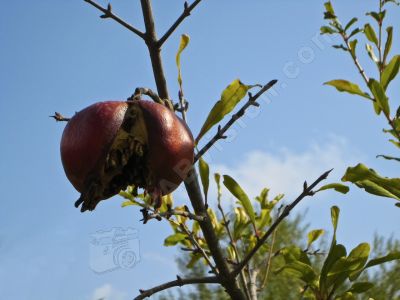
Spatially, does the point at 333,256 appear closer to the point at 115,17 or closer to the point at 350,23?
the point at 115,17

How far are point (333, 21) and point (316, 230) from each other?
95cm

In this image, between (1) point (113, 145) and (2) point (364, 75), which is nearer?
(1) point (113, 145)

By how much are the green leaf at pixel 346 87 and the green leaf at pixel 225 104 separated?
53cm

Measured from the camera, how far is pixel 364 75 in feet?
6.32

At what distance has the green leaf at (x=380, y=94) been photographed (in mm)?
1453

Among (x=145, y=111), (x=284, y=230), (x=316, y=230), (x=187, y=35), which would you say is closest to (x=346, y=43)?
(x=316, y=230)

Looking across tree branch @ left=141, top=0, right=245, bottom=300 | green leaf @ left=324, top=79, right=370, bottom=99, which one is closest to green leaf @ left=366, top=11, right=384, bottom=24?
green leaf @ left=324, top=79, right=370, bottom=99

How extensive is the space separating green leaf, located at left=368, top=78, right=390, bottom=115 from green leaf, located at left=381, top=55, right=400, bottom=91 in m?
0.07

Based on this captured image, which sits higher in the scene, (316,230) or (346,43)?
(346,43)

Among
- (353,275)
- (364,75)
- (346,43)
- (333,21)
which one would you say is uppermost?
(333,21)

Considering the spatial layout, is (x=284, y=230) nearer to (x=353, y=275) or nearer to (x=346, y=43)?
(x=346, y=43)

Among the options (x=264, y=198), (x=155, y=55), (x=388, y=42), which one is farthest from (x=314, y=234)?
(x=155, y=55)

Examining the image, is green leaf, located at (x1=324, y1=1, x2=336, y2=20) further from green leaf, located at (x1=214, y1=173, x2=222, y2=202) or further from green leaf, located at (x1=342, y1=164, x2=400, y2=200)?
green leaf, located at (x1=342, y1=164, x2=400, y2=200)

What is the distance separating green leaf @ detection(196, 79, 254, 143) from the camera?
121 cm
